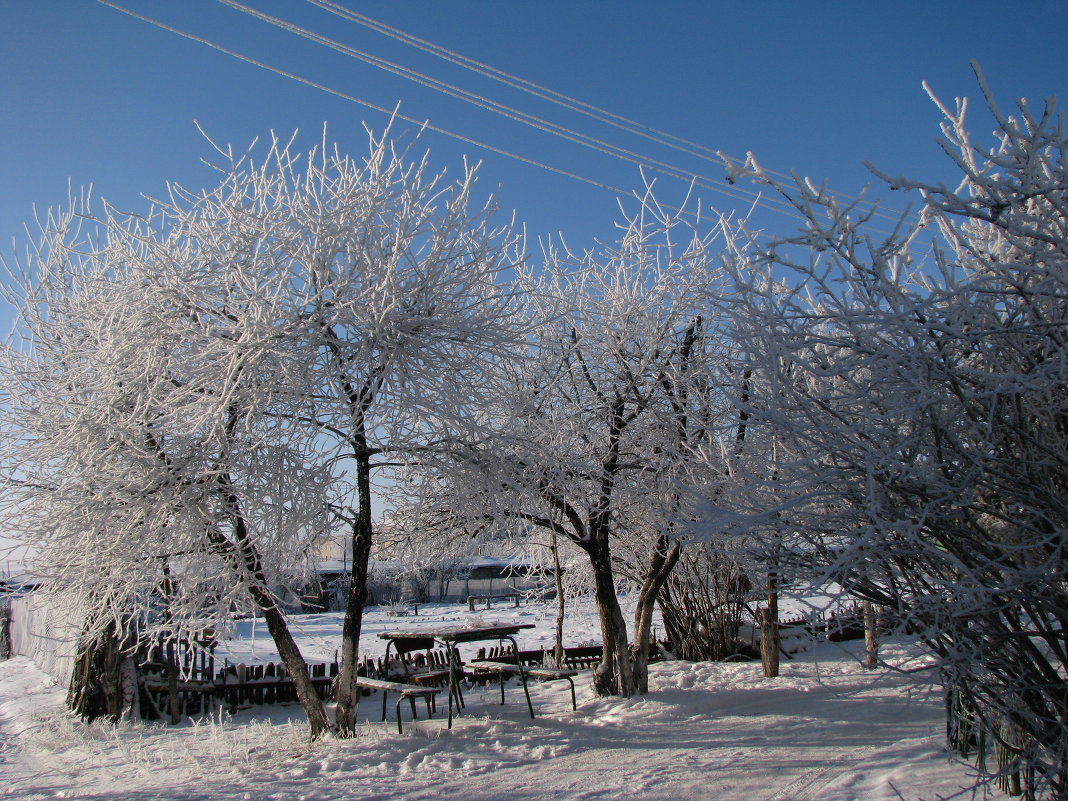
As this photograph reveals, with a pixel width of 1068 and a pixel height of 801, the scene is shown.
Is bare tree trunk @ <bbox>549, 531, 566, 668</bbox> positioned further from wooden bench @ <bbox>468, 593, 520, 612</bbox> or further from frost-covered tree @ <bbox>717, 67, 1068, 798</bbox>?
wooden bench @ <bbox>468, 593, 520, 612</bbox>

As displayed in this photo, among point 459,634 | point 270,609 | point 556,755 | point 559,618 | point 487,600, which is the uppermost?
point 270,609

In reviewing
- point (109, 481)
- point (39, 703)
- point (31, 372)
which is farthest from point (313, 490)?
A: point (39, 703)

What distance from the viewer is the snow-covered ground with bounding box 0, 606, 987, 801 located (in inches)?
212

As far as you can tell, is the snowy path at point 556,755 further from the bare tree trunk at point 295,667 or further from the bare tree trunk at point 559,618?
the bare tree trunk at point 559,618

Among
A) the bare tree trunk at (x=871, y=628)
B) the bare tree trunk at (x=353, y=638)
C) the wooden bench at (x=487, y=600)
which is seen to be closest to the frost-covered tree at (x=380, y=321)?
the bare tree trunk at (x=353, y=638)

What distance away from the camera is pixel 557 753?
652 cm

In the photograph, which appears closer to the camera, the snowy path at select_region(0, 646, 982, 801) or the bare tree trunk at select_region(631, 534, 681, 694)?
the snowy path at select_region(0, 646, 982, 801)

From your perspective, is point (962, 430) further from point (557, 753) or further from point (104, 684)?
point (104, 684)

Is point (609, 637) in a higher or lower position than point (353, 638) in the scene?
lower

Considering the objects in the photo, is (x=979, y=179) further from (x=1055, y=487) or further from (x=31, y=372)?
(x=31, y=372)

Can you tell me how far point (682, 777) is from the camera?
18.8ft

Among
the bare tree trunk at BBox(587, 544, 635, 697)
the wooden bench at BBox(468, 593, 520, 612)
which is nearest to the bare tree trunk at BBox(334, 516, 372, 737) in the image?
the bare tree trunk at BBox(587, 544, 635, 697)

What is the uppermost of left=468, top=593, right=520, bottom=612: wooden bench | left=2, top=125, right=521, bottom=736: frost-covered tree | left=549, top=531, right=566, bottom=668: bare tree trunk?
left=2, top=125, right=521, bottom=736: frost-covered tree

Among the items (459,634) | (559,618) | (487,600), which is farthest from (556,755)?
(487,600)
